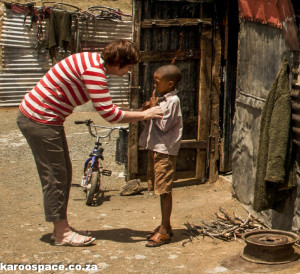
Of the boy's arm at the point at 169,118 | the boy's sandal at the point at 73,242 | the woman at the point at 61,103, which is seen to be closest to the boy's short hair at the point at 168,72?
the boy's arm at the point at 169,118

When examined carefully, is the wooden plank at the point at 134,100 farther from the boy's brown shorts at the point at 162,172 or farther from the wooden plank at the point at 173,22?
the boy's brown shorts at the point at 162,172

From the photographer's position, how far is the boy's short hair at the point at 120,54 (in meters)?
6.03

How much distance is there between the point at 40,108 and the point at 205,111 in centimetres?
352

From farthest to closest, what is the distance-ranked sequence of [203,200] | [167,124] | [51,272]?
[203,200]
[167,124]
[51,272]

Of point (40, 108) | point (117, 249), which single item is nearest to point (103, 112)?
point (40, 108)

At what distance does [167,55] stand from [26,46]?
7.97 metres

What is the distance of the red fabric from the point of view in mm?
6430

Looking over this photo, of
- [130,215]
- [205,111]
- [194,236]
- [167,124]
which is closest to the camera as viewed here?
[167,124]

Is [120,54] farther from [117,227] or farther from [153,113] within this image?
[117,227]

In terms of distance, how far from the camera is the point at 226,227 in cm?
698

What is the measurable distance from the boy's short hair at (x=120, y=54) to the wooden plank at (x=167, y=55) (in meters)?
2.72

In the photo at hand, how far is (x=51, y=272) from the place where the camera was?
19.0 ft

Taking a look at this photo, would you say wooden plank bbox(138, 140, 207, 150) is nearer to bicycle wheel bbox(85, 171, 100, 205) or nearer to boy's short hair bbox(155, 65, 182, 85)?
bicycle wheel bbox(85, 171, 100, 205)

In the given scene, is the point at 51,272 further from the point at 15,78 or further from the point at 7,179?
the point at 15,78
